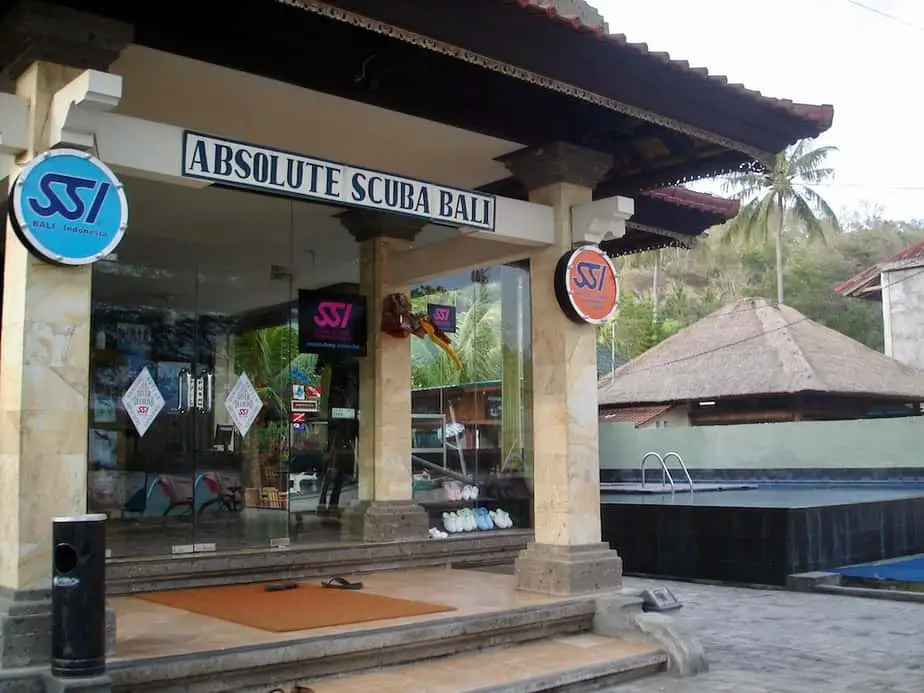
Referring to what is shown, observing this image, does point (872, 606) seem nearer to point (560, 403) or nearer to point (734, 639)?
point (734, 639)

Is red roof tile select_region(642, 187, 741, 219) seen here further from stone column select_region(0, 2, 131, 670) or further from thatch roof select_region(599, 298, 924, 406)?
thatch roof select_region(599, 298, 924, 406)

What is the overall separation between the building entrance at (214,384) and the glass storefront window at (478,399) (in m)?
1.04

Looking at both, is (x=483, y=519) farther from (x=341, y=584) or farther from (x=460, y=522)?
(x=341, y=584)

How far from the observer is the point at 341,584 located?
24.7 feet

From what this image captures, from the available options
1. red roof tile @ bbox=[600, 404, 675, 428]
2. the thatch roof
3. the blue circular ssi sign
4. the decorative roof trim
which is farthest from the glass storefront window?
red roof tile @ bbox=[600, 404, 675, 428]

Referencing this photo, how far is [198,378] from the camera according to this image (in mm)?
9109

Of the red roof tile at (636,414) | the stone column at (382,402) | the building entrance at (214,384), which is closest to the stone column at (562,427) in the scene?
the stone column at (382,402)

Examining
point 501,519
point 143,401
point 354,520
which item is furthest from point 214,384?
point 501,519

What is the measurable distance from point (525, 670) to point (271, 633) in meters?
1.53

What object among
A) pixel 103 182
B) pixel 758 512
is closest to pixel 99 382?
pixel 103 182

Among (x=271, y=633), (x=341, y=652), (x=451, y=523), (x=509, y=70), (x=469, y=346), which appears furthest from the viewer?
(x=469, y=346)

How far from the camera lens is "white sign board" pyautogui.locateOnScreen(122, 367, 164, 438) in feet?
28.3

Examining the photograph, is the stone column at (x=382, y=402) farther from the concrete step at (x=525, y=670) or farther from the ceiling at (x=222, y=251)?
the concrete step at (x=525, y=670)

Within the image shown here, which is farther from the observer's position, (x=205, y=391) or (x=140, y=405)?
(x=205, y=391)
